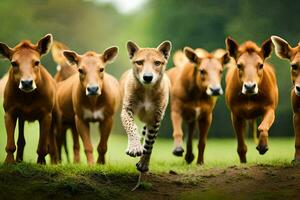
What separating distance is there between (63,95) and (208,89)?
2.76 meters

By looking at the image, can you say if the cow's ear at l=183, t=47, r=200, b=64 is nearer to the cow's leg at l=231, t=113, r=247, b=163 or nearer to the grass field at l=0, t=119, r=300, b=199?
the cow's leg at l=231, t=113, r=247, b=163

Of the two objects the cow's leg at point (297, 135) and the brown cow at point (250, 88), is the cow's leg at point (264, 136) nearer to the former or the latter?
the brown cow at point (250, 88)

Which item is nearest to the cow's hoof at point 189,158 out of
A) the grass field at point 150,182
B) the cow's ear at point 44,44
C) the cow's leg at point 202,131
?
the cow's leg at point 202,131

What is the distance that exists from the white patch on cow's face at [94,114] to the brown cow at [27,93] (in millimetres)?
823

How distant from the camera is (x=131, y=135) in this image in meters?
9.02

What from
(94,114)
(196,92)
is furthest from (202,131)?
(94,114)

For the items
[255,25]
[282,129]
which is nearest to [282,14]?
[255,25]

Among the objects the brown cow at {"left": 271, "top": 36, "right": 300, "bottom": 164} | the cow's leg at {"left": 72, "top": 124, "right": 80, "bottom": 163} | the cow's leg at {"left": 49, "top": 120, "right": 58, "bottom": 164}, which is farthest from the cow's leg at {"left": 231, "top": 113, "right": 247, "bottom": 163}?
the cow's leg at {"left": 49, "top": 120, "right": 58, "bottom": 164}

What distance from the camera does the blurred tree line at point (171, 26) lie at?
26.2 meters

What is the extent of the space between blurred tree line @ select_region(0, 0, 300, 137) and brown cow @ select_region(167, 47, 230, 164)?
11951 mm

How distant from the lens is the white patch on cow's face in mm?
11727

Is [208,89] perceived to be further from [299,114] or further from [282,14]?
[282,14]

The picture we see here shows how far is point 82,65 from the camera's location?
11.5 metres

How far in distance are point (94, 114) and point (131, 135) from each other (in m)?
2.80
